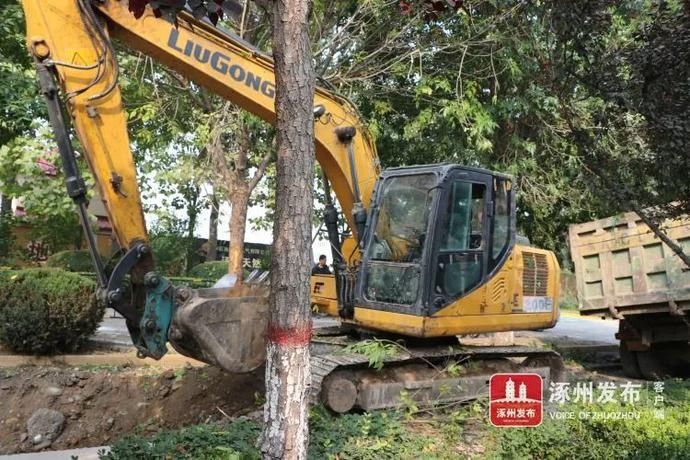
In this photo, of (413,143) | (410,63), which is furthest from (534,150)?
(410,63)

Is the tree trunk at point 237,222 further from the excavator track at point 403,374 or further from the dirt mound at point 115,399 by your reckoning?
the excavator track at point 403,374

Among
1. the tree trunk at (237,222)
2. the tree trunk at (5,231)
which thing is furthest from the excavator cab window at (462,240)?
the tree trunk at (5,231)

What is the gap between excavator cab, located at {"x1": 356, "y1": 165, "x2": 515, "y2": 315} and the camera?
19.1 ft

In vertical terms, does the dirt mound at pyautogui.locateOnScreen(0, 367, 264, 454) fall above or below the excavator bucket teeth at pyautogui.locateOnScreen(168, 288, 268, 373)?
below

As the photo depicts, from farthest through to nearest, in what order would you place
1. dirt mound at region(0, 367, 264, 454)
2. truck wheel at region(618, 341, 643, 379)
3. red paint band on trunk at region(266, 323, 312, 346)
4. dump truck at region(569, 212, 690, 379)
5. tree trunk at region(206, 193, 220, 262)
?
tree trunk at region(206, 193, 220, 262)
truck wheel at region(618, 341, 643, 379)
dump truck at region(569, 212, 690, 379)
dirt mound at region(0, 367, 264, 454)
red paint band on trunk at region(266, 323, 312, 346)

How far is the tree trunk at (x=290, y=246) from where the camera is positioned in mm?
2777

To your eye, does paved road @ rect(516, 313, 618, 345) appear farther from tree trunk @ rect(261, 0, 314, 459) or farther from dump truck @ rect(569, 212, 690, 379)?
tree trunk @ rect(261, 0, 314, 459)

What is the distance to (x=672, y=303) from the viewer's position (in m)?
7.62

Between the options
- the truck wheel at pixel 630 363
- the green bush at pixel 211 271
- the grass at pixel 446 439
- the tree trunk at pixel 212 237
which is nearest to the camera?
the grass at pixel 446 439

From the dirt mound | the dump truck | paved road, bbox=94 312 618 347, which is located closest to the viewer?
the dirt mound

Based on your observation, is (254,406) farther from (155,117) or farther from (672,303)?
(155,117)

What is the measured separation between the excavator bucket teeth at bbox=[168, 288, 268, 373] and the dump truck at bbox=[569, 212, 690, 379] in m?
4.98

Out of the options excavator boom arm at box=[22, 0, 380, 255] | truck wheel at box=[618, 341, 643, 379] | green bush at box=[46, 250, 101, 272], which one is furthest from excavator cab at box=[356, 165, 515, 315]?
green bush at box=[46, 250, 101, 272]

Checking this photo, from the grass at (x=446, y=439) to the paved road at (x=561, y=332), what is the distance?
4304 mm
